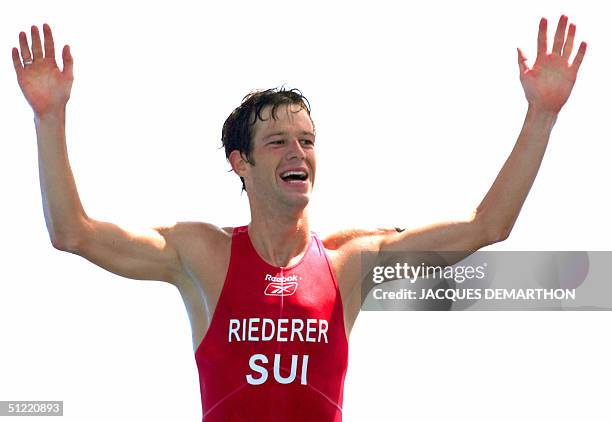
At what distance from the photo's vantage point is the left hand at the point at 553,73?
1034cm

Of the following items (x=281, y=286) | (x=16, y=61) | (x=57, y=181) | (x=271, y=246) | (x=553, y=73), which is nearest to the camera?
(x=57, y=181)

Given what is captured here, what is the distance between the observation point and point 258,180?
10.9 metres

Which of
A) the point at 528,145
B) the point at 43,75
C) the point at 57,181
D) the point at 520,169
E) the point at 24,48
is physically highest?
the point at 24,48

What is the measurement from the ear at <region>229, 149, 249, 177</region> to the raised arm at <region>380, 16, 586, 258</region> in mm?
2008

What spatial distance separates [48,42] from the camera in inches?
397

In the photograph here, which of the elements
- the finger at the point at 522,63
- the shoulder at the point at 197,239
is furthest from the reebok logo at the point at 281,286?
the finger at the point at 522,63

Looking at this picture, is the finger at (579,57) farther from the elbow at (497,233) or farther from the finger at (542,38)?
the elbow at (497,233)

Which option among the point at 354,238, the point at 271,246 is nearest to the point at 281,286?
the point at 271,246

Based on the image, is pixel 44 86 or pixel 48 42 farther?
pixel 48 42

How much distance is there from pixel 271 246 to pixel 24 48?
2.78 metres

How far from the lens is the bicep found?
33.2 feet

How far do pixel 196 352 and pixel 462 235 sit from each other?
101 inches

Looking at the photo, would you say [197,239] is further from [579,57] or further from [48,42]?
[579,57]

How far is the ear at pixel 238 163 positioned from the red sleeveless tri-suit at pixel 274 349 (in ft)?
3.17
